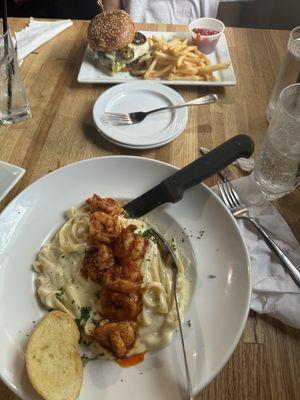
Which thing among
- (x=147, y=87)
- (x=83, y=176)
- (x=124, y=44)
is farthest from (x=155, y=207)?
(x=124, y=44)

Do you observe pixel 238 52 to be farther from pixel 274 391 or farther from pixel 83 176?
pixel 274 391

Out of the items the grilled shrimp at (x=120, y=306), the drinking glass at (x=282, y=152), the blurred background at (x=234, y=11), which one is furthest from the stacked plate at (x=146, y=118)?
the blurred background at (x=234, y=11)

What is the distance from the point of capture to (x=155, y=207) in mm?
1592

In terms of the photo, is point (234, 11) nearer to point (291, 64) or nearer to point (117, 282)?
point (291, 64)

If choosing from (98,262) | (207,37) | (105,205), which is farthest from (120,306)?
(207,37)

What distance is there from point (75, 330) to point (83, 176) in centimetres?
69

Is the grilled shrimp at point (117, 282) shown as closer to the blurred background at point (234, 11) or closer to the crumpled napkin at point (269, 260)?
the crumpled napkin at point (269, 260)

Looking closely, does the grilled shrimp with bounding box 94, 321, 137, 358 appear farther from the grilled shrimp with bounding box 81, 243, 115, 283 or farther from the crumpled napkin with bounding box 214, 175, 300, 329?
the crumpled napkin with bounding box 214, 175, 300, 329

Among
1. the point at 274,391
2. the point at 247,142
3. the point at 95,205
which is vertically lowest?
the point at 274,391

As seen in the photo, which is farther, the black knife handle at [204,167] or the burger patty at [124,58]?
the burger patty at [124,58]

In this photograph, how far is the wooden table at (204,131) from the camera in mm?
1249

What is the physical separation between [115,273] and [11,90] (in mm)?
1288

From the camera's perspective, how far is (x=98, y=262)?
136 cm

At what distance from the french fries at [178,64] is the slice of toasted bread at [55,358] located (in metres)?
1.64
